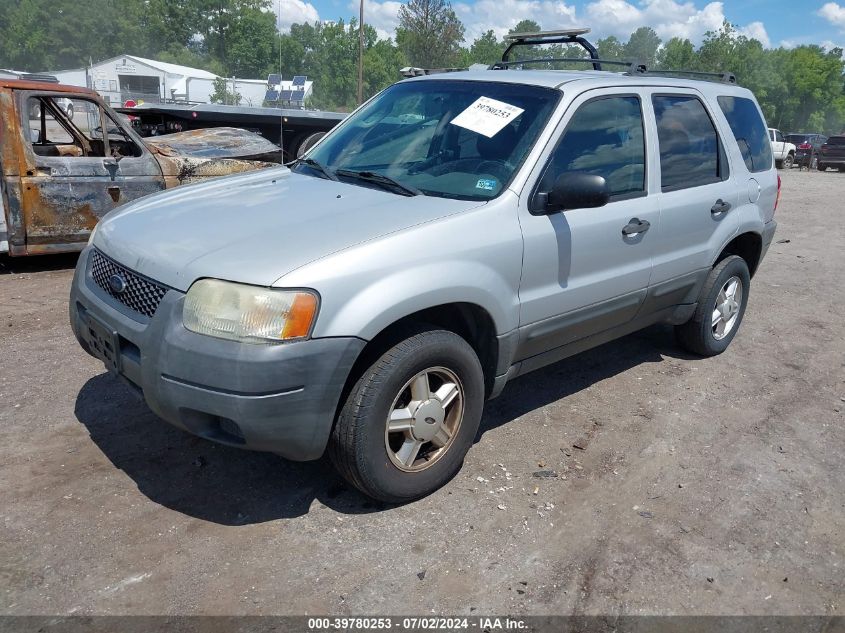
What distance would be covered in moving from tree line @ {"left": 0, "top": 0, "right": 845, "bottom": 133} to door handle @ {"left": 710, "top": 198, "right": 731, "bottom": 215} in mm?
74825

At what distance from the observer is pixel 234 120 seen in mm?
11508

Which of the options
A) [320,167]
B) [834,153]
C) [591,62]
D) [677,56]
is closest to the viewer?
[320,167]

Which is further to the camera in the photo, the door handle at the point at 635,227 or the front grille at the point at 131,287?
the door handle at the point at 635,227

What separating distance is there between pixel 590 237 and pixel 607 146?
0.58 metres

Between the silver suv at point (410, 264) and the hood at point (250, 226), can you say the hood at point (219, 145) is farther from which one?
the hood at point (250, 226)

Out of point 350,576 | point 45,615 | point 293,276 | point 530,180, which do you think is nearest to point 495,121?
point 530,180

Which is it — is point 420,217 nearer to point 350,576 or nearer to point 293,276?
point 293,276

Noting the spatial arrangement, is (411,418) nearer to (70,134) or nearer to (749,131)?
(749,131)

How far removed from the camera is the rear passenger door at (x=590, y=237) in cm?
354

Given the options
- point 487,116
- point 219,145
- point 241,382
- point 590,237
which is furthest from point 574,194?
point 219,145

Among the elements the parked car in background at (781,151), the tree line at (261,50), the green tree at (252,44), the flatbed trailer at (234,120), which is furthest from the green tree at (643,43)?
the flatbed trailer at (234,120)

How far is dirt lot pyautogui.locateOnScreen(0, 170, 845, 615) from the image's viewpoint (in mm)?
2762

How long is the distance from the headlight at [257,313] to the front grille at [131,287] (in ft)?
1.01

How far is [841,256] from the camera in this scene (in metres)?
9.73
